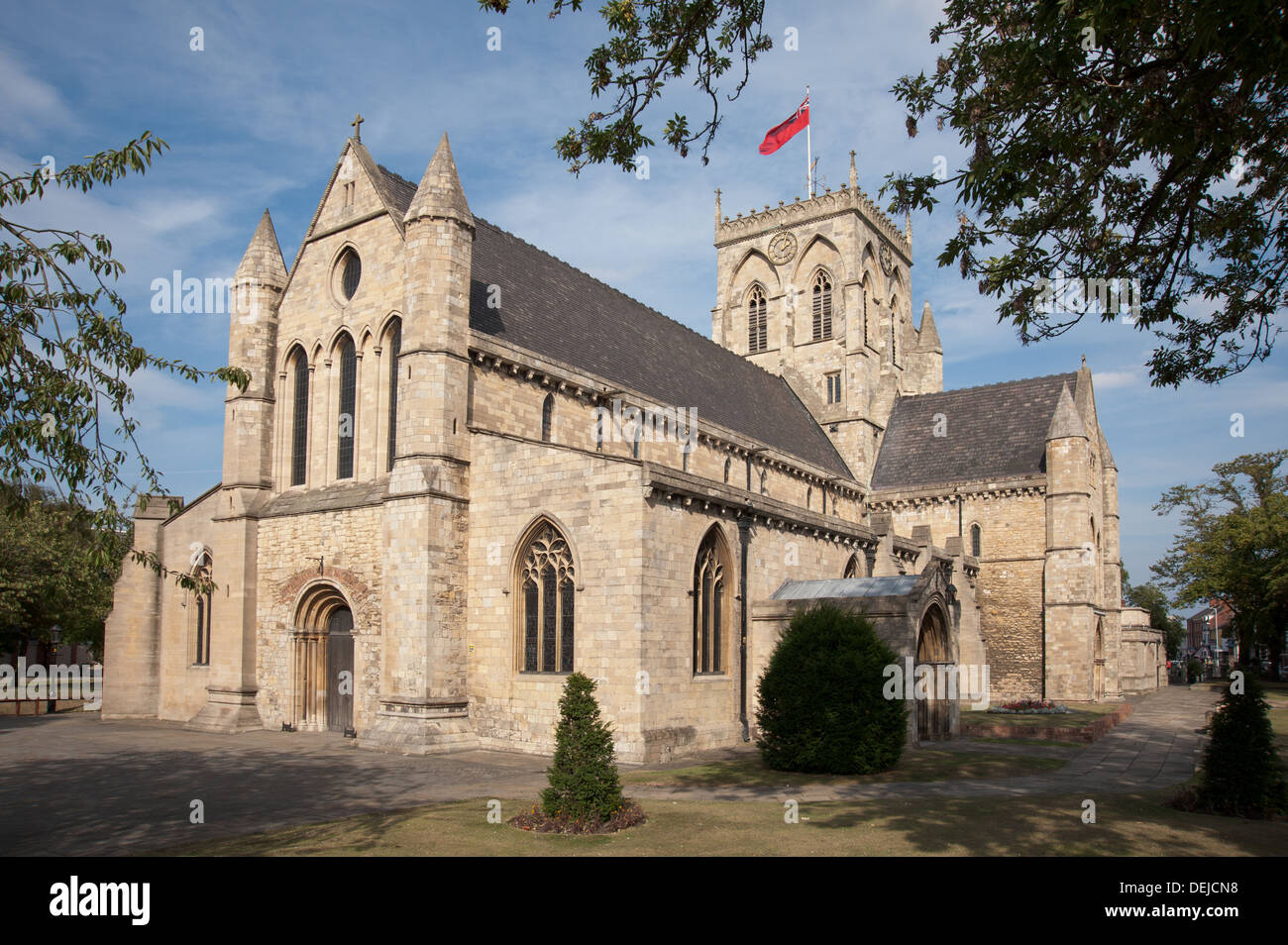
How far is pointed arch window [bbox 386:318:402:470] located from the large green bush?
11484mm

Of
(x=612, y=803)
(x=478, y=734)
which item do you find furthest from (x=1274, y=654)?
(x=612, y=803)

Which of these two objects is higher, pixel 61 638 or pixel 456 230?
pixel 456 230

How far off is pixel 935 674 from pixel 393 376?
1598 cm

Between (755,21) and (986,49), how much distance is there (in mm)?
2535

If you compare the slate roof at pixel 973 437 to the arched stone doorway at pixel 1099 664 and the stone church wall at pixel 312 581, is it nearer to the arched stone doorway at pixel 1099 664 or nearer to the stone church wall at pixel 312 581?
the arched stone doorway at pixel 1099 664

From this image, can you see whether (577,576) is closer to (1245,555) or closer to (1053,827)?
(1053,827)

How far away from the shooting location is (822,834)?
11266 millimetres

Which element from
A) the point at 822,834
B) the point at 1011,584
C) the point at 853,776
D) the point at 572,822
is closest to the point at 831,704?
the point at 853,776

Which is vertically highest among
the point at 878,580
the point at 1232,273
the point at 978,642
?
the point at 1232,273

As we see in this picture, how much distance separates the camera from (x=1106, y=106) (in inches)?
357

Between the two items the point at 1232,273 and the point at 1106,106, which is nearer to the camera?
the point at 1106,106

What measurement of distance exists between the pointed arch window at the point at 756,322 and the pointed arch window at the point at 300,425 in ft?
92.5

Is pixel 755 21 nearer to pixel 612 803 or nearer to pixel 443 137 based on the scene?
pixel 612 803

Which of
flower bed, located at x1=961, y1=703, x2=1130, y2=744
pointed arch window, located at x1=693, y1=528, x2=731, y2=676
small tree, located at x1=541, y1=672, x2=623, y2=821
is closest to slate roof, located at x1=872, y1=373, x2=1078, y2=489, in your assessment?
flower bed, located at x1=961, y1=703, x2=1130, y2=744
